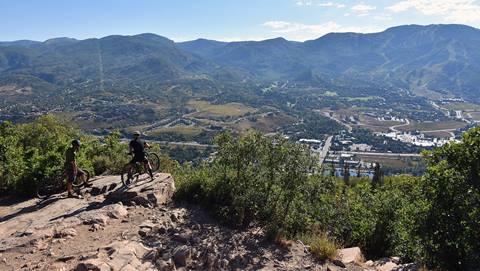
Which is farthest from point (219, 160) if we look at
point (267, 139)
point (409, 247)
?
point (409, 247)

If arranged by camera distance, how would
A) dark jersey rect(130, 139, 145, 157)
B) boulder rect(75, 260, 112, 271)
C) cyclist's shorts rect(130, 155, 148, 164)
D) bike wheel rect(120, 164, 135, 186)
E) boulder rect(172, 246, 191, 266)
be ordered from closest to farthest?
boulder rect(75, 260, 112, 271) → boulder rect(172, 246, 191, 266) → bike wheel rect(120, 164, 135, 186) → cyclist's shorts rect(130, 155, 148, 164) → dark jersey rect(130, 139, 145, 157)

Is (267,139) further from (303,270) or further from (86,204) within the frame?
(86,204)

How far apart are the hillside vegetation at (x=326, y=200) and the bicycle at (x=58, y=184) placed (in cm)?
53

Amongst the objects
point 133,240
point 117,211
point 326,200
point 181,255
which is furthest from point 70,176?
point 326,200

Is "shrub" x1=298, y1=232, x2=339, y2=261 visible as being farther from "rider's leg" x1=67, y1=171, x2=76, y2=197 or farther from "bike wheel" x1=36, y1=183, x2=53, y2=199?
"bike wheel" x1=36, y1=183, x2=53, y2=199

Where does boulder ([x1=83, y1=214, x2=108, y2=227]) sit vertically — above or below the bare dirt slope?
above

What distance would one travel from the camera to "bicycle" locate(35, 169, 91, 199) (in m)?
16.5

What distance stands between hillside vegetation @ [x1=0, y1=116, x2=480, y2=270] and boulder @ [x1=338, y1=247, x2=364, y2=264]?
51 centimetres

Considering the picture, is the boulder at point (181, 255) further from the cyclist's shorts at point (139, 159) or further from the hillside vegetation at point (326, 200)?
the cyclist's shorts at point (139, 159)

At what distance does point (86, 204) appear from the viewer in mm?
14484

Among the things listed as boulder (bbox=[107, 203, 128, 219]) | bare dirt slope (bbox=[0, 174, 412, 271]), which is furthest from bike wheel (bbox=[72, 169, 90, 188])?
boulder (bbox=[107, 203, 128, 219])

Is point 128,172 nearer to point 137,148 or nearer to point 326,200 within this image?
point 137,148

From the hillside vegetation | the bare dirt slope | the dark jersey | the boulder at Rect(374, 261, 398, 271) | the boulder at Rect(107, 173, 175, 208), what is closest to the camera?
the hillside vegetation

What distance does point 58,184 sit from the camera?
17.0 metres
